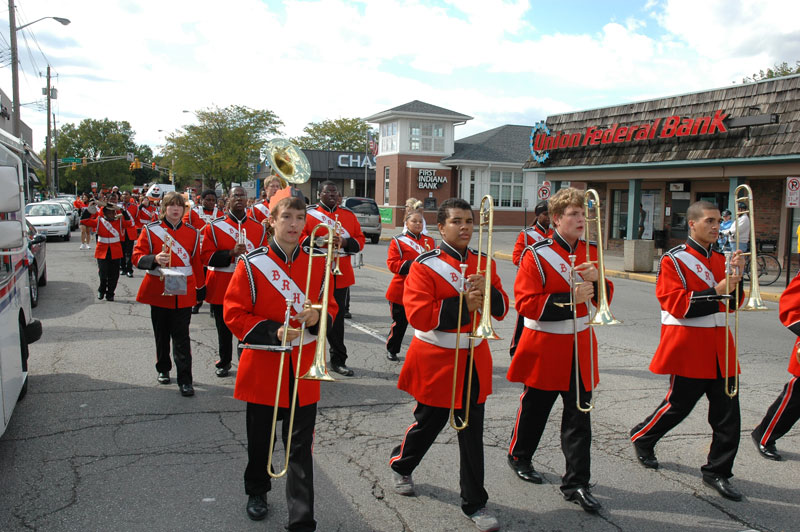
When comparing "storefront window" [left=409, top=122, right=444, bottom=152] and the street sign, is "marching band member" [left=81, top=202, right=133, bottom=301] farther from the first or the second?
"storefront window" [left=409, top=122, right=444, bottom=152]

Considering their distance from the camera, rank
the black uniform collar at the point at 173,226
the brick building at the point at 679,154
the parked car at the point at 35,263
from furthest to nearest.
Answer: the brick building at the point at 679,154, the parked car at the point at 35,263, the black uniform collar at the point at 173,226

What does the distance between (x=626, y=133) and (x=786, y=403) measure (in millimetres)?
18749

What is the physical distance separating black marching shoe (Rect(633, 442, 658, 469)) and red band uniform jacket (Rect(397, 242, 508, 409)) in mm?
1549

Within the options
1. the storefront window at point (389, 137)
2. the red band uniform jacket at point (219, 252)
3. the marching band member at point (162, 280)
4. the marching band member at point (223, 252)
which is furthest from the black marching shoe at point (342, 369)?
the storefront window at point (389, 137)

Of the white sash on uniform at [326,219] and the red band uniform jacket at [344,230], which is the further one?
the white sash on uniform at [326,219]

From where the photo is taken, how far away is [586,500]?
12.9 ft

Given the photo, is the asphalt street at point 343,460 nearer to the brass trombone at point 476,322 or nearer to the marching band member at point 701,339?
the marching band member at point 701,339

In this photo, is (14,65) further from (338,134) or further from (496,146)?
(338,134)

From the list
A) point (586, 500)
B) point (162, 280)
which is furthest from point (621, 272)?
point (586, 500)

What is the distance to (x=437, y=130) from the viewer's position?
42.7 metres

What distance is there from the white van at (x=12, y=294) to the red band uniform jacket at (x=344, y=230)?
283 centimetres

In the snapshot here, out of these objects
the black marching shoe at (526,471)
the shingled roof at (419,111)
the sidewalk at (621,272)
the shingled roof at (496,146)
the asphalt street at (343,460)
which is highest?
the shingled roof at (419,111)

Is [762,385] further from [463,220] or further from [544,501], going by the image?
[463,220]

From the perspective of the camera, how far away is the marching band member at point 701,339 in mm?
4207
